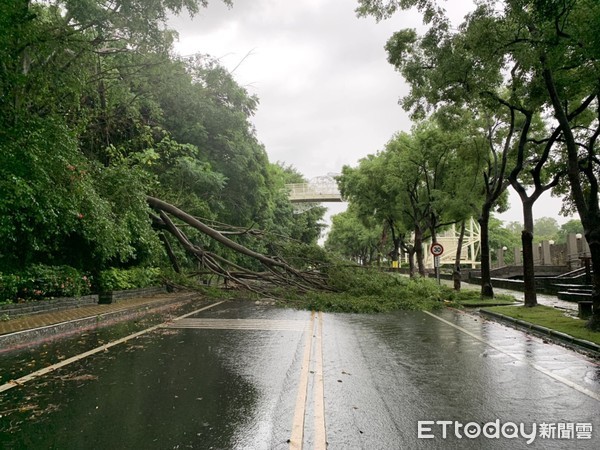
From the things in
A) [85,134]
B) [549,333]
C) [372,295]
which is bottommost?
[549,333]

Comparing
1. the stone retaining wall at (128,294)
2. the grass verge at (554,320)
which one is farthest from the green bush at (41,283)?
the grass verge at (554,320)

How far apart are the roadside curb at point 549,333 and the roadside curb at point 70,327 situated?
435 inches

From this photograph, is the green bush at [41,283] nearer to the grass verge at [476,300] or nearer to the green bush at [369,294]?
the green bush at [369,294]

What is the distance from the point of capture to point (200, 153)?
2666 cm

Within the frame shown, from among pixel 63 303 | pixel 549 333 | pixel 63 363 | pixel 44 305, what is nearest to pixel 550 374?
pixel 549 333

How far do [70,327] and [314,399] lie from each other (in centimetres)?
749

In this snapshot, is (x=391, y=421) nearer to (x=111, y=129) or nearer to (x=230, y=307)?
(x=230, y=307)

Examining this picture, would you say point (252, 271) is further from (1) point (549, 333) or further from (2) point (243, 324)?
(1) point (549, 333)

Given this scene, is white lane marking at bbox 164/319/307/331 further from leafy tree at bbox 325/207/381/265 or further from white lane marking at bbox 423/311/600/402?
leafy tree at bbox 325/207/381/265

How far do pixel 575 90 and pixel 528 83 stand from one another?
135 centimetres

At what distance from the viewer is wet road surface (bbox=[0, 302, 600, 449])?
428 cm

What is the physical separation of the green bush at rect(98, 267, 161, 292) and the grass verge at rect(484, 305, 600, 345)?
13.3m

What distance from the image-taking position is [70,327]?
1034 centimetres

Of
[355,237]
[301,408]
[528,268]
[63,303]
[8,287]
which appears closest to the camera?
[301,408]
